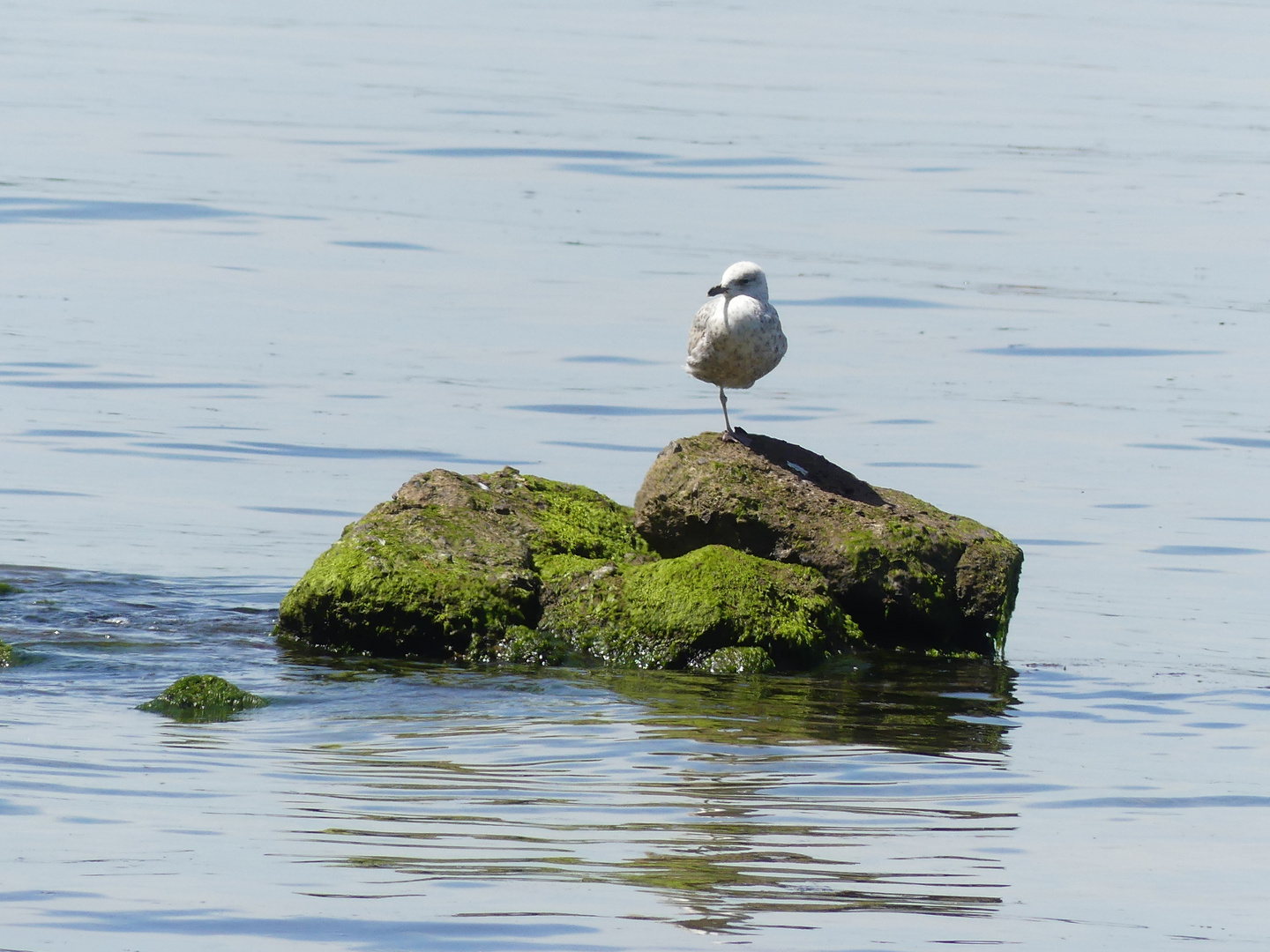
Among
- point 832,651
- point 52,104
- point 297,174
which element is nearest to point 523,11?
point 52,104

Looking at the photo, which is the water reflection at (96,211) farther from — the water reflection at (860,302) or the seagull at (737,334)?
the seagull at (737,334)

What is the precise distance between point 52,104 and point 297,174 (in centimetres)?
805

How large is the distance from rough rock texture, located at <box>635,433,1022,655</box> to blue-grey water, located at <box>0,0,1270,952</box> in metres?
0.39

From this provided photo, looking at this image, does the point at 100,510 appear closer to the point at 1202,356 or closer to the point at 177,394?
the point at 177,394

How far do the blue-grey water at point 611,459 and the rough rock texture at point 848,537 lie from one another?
39 cm

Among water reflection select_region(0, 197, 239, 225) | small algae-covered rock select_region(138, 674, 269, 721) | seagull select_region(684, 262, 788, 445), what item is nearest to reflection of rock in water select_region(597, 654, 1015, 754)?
seagull select_region(684, 262, 788, 445)

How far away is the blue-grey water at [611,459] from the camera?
21.5ft

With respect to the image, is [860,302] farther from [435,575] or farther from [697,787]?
[697,787]

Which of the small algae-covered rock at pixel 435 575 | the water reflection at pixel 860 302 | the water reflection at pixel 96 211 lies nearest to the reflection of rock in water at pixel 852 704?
the small algae-covered rock at pixel 435 575

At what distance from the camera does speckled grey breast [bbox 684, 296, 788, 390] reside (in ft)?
34.8

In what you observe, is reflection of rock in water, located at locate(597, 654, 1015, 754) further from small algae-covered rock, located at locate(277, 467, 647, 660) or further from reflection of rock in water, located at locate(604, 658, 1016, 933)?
small algae-covered rock, located at locate(277, 467, 647, 660)

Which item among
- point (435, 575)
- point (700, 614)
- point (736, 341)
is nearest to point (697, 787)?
point (700, 614)

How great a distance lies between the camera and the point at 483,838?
6820 mm

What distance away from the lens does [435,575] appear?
10.2 meters
